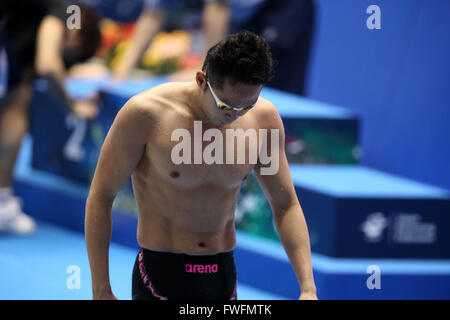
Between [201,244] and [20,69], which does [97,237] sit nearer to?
[201,244]

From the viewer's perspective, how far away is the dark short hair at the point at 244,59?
7.43 ft

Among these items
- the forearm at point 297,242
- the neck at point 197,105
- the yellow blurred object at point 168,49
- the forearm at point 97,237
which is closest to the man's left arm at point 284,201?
the forearm at point 297,242

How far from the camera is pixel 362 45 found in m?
4.81

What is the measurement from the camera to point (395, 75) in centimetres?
480

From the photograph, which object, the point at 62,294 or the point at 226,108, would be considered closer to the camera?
the point at 226,108

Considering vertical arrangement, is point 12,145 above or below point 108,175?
below

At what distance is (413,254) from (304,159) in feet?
2.78

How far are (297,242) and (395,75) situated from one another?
2454mm

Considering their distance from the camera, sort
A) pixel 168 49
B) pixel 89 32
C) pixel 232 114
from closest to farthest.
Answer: pixel 232 114, pixel 89 32, pixel 168 49

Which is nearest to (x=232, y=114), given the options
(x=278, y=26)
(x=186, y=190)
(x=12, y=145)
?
(x=186, y=190)

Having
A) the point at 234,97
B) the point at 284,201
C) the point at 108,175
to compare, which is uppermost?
the point at 234,97

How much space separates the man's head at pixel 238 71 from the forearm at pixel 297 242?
394 millimetres
